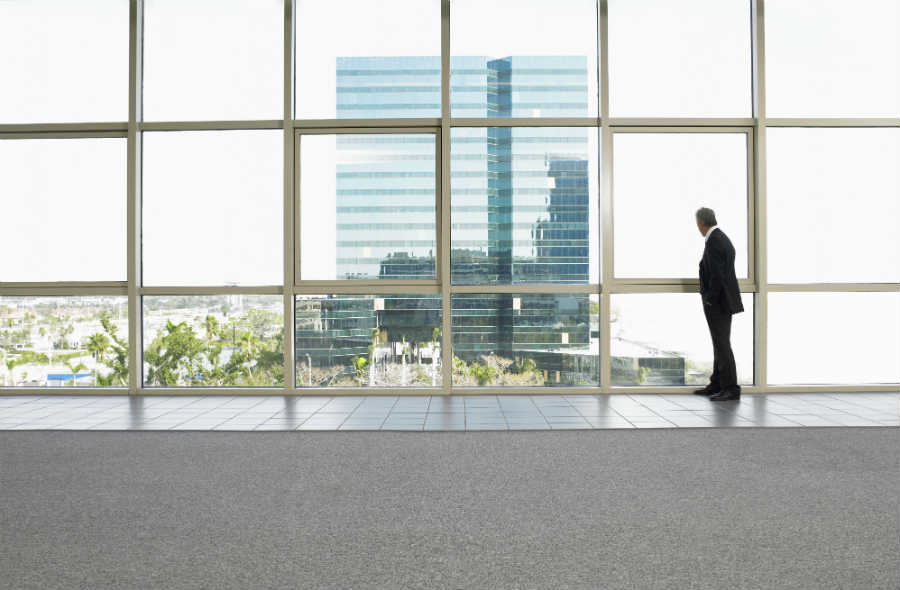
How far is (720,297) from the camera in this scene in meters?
4.46

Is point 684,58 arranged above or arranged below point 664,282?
above

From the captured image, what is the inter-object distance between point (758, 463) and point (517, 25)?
3.58m

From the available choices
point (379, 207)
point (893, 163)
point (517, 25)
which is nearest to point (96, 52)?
point (379, 207)

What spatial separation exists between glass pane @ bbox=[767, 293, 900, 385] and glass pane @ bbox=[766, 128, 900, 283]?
16cm

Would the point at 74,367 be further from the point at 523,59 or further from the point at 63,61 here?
the point at 523,59

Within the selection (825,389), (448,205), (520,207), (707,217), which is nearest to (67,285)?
(448,205)

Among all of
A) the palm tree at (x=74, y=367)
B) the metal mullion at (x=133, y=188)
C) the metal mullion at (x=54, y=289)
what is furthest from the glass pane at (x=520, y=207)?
the palm tree at (x=74, y=367)

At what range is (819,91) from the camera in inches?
189

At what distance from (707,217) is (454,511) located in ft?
10.7

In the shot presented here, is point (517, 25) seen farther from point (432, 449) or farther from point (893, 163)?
point (432, 449)

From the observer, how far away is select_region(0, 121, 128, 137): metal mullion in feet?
16.0

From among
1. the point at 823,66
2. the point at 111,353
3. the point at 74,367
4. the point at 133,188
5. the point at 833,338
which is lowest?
the point at 74,367

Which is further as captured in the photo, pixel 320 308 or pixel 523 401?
pixel 320 308

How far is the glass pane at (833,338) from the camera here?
4.77 m
